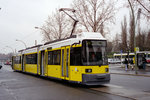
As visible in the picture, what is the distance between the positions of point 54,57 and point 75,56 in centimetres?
376

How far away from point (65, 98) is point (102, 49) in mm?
4805

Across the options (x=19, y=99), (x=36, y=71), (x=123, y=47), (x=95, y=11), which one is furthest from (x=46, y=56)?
(x=123, y=47)

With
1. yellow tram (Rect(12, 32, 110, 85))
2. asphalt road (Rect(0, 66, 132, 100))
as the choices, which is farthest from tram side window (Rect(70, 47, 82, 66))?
asphalt road (Rect(0, 66, 132, 100))

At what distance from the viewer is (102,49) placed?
13539mm

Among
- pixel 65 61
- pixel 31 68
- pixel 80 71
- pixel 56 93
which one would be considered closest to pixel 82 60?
pixel 80 71

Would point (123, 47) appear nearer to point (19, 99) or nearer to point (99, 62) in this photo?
point (99, 62)

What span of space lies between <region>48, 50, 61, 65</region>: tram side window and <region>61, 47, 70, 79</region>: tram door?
0.77 metres

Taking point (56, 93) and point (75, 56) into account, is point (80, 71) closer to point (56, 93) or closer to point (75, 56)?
point (75, 56)

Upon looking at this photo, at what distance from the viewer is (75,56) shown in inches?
532

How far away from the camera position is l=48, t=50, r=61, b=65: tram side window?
52.7 feet

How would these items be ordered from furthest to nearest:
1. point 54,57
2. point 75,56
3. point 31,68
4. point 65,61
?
point 31,68 < point 54,57 < point 65,61 < point 75,56

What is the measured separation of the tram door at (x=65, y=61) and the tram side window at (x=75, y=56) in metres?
0.55

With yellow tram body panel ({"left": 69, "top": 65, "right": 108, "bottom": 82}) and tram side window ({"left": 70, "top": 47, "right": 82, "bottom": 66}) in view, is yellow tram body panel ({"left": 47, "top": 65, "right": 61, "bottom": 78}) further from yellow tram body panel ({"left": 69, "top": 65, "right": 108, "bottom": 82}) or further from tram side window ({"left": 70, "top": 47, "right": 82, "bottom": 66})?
yellow tram body panel ({"left": 69, "top": 65, "right": 108, "bottom": 82})

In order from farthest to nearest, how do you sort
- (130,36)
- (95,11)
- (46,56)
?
1. (130,36)
2. (95,11)
3. (46,56)
